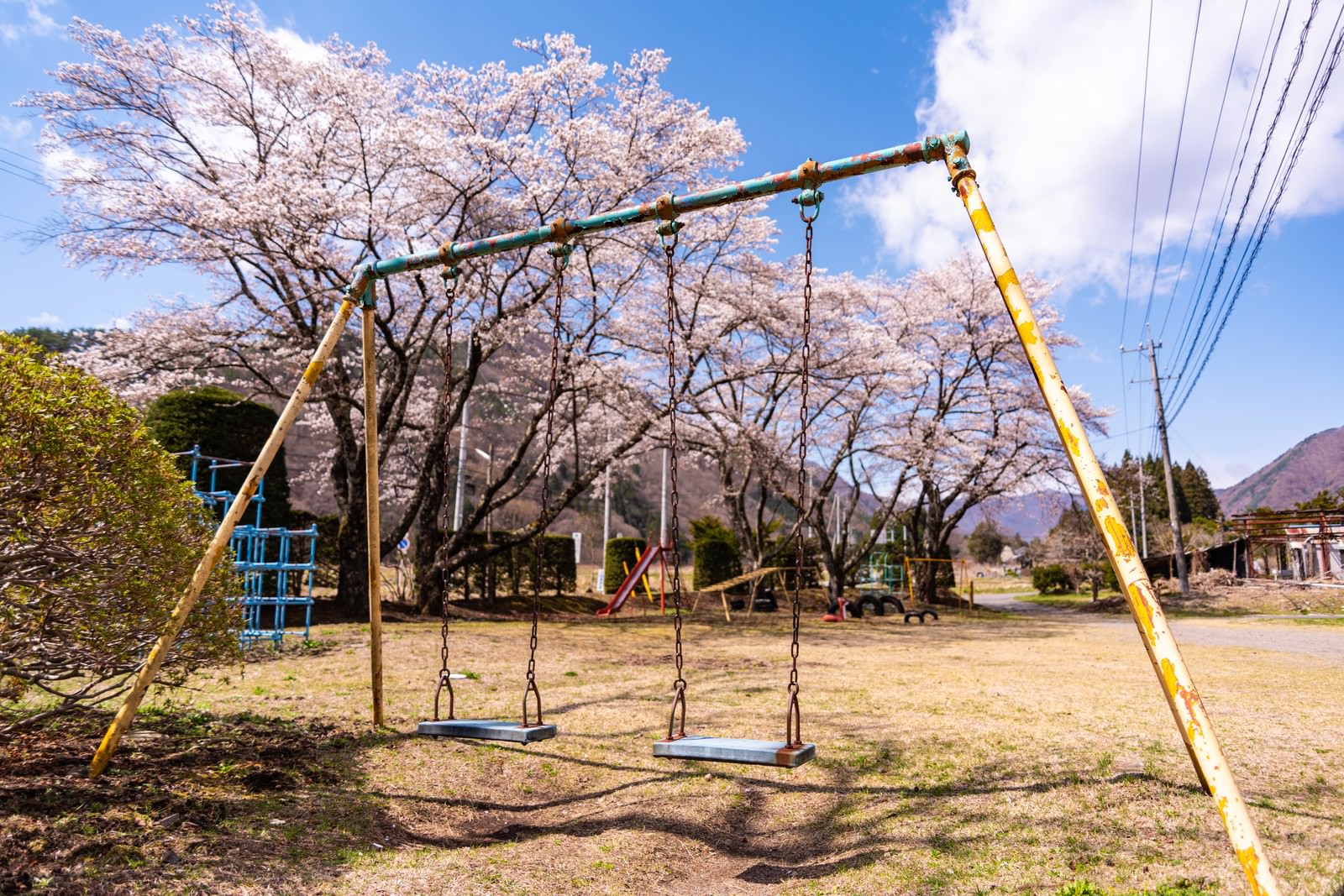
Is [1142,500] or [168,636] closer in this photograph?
[168,636]

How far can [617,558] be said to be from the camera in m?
24.8

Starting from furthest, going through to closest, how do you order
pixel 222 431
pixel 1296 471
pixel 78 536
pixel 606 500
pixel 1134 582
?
1. pixel 1296 471
2. pixel 606 500
3. pixel 222 431
4. pixel 78 536
5. pixel 1134 582

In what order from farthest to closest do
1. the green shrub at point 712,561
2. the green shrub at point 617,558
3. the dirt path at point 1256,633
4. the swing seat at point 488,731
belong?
1. the green shrub at point 712,561
2. the green shrub at point 617,558
3. the dirt path at point 1256,633
4. the swing seat at point 488,731

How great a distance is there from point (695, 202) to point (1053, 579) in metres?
34.6

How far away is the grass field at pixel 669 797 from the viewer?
10.3 feet

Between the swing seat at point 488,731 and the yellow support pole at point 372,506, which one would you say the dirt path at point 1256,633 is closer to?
the swing seat at point 488,731

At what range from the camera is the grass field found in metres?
3.15

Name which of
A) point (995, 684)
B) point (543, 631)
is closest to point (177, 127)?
point (543, 631)

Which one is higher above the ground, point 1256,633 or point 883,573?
point 883,573

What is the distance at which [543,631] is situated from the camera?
41.3ft

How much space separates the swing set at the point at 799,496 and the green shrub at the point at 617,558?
59.7 feet

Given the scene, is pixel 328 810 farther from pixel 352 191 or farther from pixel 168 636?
pixel 352 191

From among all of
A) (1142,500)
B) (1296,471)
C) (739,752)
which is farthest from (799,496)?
(1296,471)

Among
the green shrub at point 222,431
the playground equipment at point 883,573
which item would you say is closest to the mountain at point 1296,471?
the playground equipment at point 883,573
